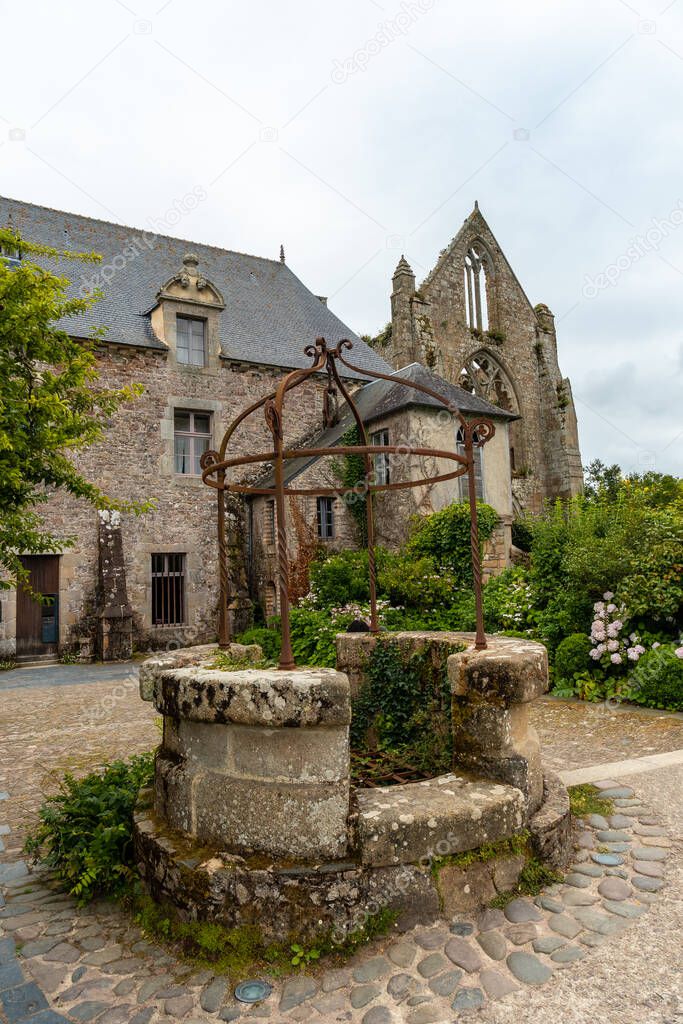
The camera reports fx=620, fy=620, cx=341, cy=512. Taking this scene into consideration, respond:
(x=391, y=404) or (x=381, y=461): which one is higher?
(x=391, y=404)

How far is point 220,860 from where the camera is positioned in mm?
2541

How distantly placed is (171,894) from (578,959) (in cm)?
161

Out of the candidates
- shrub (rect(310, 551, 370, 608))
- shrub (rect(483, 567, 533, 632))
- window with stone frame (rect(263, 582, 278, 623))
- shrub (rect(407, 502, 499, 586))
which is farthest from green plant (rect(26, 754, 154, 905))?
window with stone frame (rect(263, 582, 278, 623))

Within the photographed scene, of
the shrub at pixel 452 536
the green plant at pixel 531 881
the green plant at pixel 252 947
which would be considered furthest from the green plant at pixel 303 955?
the shrub at pixel 452 536

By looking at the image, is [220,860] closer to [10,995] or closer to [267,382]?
[10,995]

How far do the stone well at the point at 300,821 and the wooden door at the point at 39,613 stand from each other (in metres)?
10.6

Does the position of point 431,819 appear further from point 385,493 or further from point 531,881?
point 385,493

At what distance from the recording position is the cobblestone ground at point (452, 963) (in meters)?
2.07

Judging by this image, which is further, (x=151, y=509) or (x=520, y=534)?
(x=520, y=534)

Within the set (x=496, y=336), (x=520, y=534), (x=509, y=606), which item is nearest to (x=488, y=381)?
(x=496, y=336)

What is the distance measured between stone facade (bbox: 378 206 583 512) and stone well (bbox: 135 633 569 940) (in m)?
18.4

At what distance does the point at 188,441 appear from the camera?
14.5 meters

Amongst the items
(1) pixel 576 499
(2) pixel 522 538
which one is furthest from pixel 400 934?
(2) pixel 522 538

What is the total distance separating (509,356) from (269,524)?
1299cm
